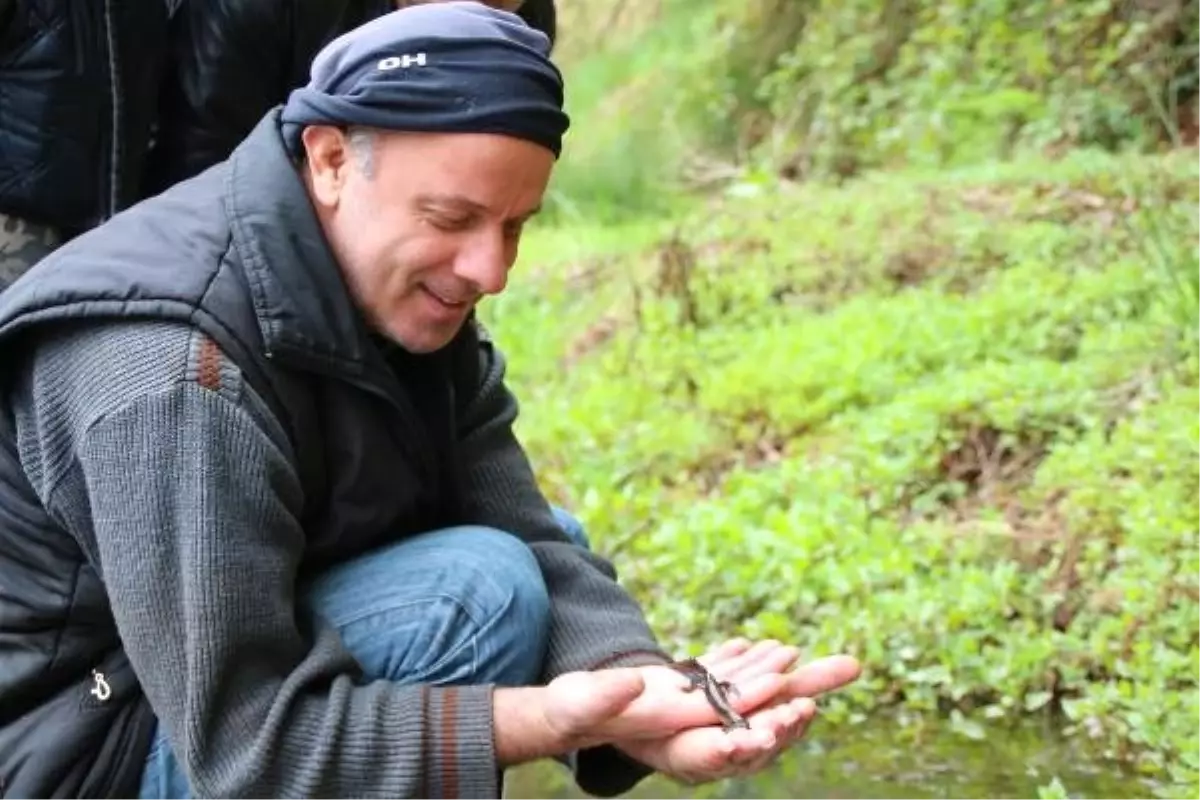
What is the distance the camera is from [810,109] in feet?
31.6

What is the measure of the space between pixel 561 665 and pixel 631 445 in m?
2.89

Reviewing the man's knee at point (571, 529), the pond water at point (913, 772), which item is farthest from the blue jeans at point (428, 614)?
the pond water at point (913, 772)

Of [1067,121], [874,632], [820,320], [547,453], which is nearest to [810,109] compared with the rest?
[1067,121]

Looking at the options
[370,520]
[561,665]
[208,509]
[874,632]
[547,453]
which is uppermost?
[208,509]

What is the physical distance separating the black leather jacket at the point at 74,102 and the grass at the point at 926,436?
5.96 feet

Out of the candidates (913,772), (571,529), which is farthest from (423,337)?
(913,772)

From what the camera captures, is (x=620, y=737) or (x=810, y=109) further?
(x=810, y=109)

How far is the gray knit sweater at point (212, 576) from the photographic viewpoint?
211cm

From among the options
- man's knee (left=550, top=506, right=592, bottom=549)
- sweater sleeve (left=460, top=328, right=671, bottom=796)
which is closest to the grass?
man's knee (left=550, top=506, right=592, bottom=549)

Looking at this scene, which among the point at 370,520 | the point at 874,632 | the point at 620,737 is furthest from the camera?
the point at 874,632

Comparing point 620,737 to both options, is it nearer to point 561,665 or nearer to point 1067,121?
point 561,665

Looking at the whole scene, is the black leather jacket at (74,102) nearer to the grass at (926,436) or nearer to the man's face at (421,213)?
the man's face at (421,213)

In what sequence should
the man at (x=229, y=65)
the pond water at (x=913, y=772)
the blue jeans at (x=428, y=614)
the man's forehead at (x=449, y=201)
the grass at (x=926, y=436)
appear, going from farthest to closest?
the grass at (x=926, y=436)
the pond water at (x=913, y=772)
the man at (x=229, y=65)
the blue jeans at (x=428, y=614)
the man's forehead at (x=449, y=201)

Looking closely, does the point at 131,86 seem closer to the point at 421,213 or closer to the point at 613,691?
the point at 421,213
